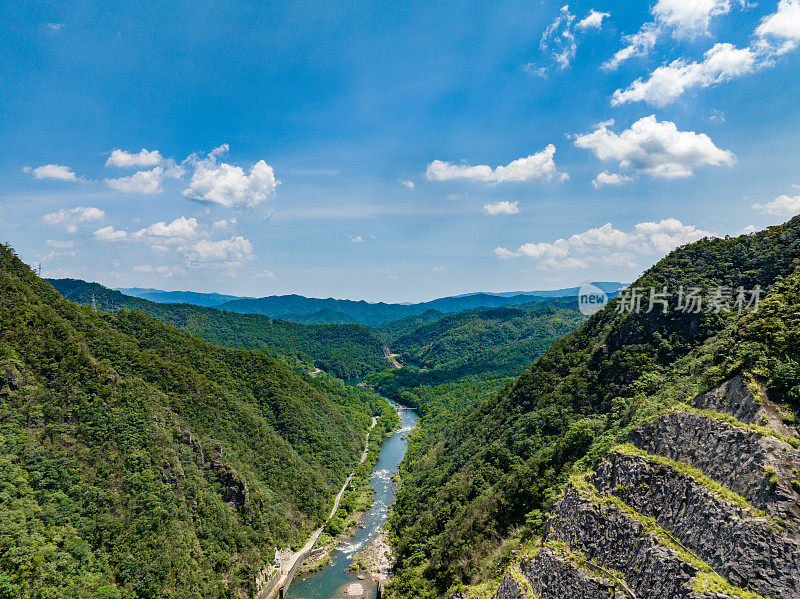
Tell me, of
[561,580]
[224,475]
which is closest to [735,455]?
[561,580]

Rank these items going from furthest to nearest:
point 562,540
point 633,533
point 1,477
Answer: point 1,477 → point 562,540 → point 633,533

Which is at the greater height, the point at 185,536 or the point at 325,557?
the point at 185,536

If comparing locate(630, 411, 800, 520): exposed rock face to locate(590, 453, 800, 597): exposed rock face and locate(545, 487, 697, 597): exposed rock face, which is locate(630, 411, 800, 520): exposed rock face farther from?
locate(545, 487, 697, 597): exposed rock face

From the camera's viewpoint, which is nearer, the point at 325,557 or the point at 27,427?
the point at 27,427

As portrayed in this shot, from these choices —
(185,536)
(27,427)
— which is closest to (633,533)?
(185,536)

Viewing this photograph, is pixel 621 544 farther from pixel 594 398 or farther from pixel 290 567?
pixel 290 567

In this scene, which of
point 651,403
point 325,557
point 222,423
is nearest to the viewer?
point 651,403

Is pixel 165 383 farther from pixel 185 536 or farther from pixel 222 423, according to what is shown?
pixel 185 536

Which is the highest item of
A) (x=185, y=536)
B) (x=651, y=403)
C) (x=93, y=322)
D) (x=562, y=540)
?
(x=93, y=322)
